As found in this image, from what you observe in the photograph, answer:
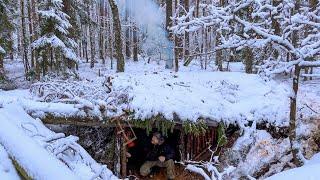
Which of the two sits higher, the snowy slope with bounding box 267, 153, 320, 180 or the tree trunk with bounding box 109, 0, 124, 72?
the tree trunk with bounding box 109, 0, 124, 72

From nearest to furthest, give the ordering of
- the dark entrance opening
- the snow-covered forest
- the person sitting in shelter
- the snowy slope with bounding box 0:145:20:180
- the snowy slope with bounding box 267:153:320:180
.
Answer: the snowy slope with bounding box 0:145:20:180
the snowy slope with bounding box 267:153:320:180
the snow-covered forest
the person sitting in shelter
the dark entrance opening

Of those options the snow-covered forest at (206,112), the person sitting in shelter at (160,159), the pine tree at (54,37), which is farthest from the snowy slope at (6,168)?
the pine tree at (54,37)

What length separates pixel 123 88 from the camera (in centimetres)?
1023

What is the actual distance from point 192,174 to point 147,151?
4.84 ft

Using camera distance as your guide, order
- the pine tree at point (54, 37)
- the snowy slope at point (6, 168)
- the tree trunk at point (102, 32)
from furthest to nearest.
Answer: the tree trunk at point (102, 32), the pine tree at point (54, 37), the snowy slope at point (6, 168)

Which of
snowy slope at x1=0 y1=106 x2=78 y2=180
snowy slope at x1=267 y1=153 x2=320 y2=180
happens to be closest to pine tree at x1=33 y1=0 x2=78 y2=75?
snowy slope at x1=0 y1=106 x2=78 y2=180

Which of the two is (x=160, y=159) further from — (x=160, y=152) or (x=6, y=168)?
(x=6, y=168)

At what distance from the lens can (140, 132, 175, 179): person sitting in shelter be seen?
10.6 metres

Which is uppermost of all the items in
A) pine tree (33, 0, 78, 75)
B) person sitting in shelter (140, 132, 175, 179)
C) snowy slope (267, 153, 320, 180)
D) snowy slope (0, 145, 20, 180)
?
pine tree (33, 0, 78, 75)

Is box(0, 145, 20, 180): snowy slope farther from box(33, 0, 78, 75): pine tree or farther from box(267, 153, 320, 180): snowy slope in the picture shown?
box(33, 0, 78, 75): pine tree

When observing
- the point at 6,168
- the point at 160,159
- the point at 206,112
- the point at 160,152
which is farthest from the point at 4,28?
the point at 6,168

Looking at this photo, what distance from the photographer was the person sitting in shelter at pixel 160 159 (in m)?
10.6

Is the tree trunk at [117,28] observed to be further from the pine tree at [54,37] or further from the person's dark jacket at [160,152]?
the person's dark jacket at [160,152]

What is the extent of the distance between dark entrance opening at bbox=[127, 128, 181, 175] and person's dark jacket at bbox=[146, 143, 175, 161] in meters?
0.39
